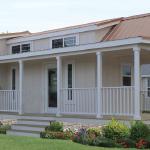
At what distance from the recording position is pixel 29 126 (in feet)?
60.7

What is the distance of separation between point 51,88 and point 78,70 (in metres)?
2.09

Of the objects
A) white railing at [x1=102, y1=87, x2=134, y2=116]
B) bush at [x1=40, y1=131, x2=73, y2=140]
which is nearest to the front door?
white railing at [x1=102, y1=87, x2=134, y2=116]

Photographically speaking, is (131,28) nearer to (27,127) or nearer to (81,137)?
(27,127)

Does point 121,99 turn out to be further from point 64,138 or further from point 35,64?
point 35,64

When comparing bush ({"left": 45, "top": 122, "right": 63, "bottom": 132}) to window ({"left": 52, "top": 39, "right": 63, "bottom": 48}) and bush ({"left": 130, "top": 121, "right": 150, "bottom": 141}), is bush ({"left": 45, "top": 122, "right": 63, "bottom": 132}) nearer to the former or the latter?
bush ({"left": 130, "top": 121, "right": 150, "bottom": 141})

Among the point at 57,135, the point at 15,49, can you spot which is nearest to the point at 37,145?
the point at 57,135

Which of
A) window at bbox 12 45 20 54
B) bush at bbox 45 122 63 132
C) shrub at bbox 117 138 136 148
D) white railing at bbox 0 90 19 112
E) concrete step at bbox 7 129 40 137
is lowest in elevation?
concrete step at bbox 7 129 40 137

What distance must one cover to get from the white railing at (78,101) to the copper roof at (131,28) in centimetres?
299

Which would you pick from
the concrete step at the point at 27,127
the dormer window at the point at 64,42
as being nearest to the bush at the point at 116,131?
the concrete step at the point at 27,127

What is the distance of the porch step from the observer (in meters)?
17.8

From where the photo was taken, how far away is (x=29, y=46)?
23.4m

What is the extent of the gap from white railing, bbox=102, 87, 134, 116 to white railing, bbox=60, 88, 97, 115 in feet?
2.35

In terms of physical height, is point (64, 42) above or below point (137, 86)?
above

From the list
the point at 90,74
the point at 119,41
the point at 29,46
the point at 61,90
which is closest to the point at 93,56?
the point at 90,74
